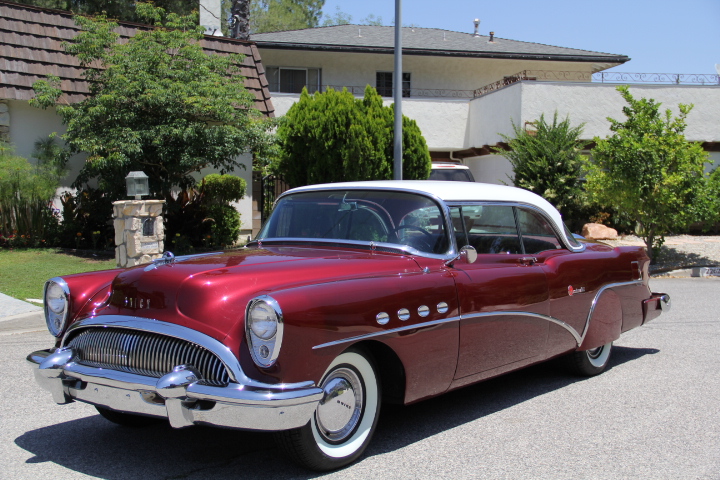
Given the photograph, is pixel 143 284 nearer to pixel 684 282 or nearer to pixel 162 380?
pixel 162 380

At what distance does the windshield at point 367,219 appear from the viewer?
4.70 metres

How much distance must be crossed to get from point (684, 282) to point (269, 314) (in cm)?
1134

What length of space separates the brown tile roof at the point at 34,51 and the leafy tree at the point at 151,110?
2.44 feet

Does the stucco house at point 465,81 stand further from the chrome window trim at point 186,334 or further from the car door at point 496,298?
the chrome window trim at point 186,334

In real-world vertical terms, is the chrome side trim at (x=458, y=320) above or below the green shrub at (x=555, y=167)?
below

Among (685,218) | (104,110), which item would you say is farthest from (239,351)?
(685,218)

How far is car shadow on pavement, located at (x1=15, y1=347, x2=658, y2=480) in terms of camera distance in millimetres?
3840

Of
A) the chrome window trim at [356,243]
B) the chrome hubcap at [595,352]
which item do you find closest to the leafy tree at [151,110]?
the chrome window trim at [356,243]

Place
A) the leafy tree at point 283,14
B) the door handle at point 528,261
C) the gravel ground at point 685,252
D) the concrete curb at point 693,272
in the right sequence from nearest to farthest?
the door handle at point 528,261 → the concrete curb at point 693,272 → the gravel ground at point 685,252 → the leafy tree at point 283,14

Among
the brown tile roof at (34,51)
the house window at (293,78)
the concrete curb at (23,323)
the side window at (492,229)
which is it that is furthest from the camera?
the house window at (293,78)

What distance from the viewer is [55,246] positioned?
13.8m

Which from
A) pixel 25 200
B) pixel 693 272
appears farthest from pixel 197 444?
pixel 693 272

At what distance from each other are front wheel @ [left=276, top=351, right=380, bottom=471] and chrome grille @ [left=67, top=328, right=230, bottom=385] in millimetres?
518

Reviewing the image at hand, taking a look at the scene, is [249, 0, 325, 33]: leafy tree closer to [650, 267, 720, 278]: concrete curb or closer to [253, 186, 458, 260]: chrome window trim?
[650, 267, 720, 278]: concrete curb
